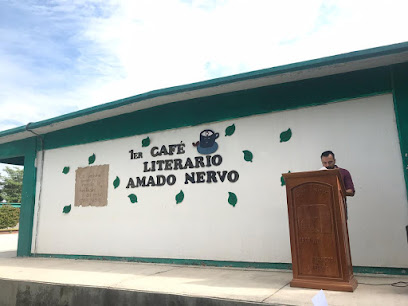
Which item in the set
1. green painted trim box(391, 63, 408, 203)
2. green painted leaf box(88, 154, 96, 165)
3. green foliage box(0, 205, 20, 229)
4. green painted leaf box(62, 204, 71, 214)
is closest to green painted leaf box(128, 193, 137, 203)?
green painted leaf box(88, 154, 96, 165)

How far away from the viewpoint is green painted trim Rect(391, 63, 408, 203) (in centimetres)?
469

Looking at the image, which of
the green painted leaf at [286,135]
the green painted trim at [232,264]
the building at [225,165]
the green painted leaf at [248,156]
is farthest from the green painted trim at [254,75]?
the green painted trim at [232,264]

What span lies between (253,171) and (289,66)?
1.85m

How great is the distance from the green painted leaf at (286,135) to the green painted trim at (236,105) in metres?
0.41

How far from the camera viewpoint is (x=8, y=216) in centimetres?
2264

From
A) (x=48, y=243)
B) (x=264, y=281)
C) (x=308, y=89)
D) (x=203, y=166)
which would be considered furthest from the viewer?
(x=48, y=243)

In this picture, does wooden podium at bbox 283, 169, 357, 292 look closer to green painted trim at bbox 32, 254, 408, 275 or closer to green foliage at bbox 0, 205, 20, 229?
green painted trim at bbox 32, 254, 408, 275

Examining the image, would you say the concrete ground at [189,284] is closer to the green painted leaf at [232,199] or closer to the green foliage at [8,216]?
the green painted leaf at [232,199]

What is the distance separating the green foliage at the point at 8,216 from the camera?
22.2 meters

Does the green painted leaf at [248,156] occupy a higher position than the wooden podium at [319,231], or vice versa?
the green painted leaf at [248,156]

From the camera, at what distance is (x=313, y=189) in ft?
13.3

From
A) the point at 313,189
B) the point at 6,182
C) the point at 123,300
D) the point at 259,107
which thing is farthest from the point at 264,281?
the point at 6,182

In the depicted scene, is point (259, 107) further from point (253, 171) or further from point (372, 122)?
point (372, 122)

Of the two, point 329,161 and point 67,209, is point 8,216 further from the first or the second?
point 329,161
